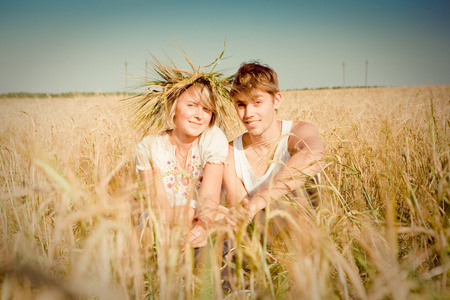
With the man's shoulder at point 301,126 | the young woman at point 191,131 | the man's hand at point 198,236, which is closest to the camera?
the man's hand at point 198,236

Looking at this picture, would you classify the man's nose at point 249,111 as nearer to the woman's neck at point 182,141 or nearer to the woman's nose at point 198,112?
the woman's nose at point 198,112

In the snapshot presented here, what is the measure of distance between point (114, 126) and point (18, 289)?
2.79 m

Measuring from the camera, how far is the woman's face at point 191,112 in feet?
6.93

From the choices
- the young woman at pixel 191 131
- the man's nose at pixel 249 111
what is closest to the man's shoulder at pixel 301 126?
the man's nose at pixel 249 111

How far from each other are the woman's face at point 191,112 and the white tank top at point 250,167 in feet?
1.38

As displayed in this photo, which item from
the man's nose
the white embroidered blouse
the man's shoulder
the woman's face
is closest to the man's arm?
the man's shoulder

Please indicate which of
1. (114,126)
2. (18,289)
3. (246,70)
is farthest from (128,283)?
(114,126)

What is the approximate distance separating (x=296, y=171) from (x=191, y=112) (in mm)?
874

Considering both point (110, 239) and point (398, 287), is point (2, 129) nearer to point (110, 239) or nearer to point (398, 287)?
point (110, 239)

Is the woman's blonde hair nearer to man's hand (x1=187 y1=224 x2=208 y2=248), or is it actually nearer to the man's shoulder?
the man's shoulder

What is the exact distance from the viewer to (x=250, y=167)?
7.55 feet

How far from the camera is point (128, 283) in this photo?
2.97 feet

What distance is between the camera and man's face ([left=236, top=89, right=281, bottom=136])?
2174 mm

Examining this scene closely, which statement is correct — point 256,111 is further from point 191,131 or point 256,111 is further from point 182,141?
point 182,141
